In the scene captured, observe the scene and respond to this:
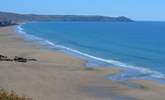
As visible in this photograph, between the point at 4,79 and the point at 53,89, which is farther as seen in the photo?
the point at 4,79

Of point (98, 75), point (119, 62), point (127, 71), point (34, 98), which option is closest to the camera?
point (34, 98)

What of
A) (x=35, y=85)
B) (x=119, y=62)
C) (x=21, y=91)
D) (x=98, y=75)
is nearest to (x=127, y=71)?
(x=98, y=75)

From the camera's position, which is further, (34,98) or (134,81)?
(134,81)

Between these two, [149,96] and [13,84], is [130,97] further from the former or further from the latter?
[13,84]

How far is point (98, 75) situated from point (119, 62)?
31.0 ft

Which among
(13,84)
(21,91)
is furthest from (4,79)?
(21,91)

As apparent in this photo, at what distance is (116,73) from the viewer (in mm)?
31641

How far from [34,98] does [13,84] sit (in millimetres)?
4139

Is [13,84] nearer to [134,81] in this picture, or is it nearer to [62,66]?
[134,81]

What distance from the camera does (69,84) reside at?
26047mm

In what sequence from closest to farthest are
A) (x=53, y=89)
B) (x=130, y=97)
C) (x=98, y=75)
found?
(x=130, y=97) < (x=53, y=89) < (x=98, y=75)

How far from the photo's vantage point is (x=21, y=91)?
75.9ft

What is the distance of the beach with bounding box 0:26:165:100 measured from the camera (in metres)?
22.8

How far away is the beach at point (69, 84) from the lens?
74.9 ft
